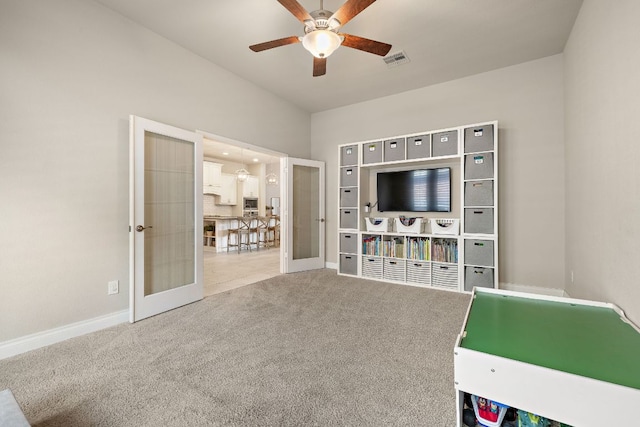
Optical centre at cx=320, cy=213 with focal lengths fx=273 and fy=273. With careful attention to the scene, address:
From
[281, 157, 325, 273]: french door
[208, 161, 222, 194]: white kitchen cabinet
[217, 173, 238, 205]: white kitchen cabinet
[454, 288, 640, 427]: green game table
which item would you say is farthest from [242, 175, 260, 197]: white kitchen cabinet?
[454, 288, 640, 427]: green game table

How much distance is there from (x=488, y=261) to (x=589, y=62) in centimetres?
220

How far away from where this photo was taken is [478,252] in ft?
11.5

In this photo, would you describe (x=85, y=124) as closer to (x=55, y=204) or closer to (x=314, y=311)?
(x=55, y=204)

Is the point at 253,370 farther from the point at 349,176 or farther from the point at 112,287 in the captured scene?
the point at 349,176

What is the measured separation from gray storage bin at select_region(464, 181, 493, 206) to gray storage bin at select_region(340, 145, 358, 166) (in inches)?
68.8

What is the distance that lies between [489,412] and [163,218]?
3214mm

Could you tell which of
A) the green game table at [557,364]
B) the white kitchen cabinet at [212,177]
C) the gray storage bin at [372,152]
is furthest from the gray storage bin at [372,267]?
the white kitchen cabinet at [212,177]

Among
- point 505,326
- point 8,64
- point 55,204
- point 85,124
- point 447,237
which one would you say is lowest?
point 505,326

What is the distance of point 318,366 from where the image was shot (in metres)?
1.90

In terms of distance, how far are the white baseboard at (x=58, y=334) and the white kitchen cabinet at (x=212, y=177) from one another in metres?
6.11

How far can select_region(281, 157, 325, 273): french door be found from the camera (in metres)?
4.71

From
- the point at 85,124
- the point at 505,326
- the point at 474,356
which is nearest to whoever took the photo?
the point at 474,356

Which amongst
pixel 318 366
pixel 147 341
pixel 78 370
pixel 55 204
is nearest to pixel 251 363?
pixel 318 366

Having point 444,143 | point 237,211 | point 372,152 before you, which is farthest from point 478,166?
point 237,211
